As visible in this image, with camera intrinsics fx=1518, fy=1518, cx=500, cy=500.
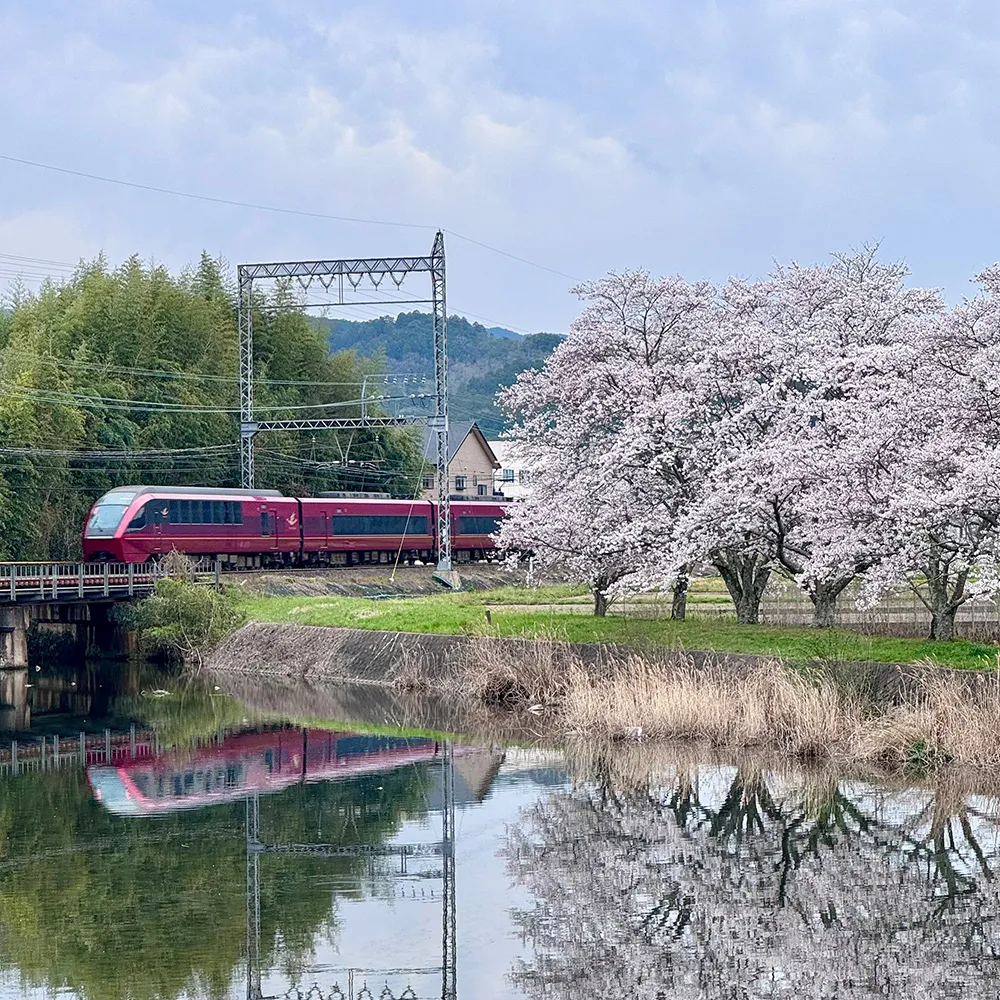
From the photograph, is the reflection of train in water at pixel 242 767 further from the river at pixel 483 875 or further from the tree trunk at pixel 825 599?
the tree trunk at pixel 825 599

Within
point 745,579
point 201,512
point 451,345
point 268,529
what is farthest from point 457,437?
point 451,345

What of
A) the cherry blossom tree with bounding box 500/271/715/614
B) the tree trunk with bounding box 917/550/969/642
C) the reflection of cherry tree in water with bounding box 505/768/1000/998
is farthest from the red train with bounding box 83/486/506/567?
the reflection of cherry tree in water with bounding box 505/768/1000/998

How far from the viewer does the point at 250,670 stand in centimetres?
3272

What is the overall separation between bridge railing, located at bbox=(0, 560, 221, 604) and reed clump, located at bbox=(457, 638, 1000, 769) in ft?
49.2

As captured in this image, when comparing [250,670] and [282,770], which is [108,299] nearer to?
[250,670]

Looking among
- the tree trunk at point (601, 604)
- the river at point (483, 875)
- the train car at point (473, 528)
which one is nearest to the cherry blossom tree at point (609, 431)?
the tree trunk at point (601, 604)

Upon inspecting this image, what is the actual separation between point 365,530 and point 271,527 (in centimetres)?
442

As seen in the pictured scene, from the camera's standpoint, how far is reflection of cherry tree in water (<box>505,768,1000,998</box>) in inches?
427

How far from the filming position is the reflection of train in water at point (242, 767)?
18.7 meters

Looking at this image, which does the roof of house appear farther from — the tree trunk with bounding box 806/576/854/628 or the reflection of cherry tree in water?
the reflection of cherry tree in water

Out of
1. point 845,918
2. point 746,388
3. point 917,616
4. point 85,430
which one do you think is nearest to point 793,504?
point 746,388

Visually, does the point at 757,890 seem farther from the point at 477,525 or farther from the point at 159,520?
the point at 477,525

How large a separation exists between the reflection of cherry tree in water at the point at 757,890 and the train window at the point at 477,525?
3287 centimetres

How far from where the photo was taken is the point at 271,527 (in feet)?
142
